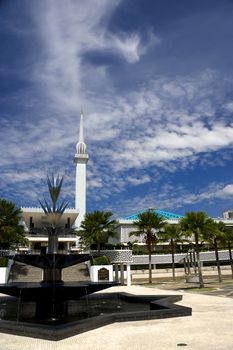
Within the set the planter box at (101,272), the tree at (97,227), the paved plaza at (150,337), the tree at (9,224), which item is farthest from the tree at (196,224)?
the paved plaza at (150,337)

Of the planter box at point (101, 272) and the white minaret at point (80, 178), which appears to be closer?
the planter box at point (101, 272)

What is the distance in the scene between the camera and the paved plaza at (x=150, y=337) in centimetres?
943

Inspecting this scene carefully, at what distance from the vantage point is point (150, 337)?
415 inches

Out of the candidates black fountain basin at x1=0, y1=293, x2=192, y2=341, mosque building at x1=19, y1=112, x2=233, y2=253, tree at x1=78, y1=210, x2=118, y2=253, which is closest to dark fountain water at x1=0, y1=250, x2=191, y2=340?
black fountain basin at x1=0, y1=293, x2=192, y2=341

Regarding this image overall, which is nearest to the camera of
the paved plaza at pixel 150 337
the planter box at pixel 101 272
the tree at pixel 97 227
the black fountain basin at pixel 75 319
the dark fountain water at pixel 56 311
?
the paved plaza at pixel 150 337

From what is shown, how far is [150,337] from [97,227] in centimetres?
3567

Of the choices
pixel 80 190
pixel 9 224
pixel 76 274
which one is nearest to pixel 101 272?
pixel 76 274

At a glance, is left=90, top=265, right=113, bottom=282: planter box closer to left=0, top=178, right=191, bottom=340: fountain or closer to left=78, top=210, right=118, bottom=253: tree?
left=78, top=210, right=118, bottom=253: tree

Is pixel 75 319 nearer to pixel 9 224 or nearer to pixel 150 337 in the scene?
pixel 150 337

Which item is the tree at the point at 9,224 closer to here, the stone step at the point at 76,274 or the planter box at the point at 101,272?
the stone step at the point at 76,274

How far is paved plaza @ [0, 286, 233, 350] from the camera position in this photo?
9.43m

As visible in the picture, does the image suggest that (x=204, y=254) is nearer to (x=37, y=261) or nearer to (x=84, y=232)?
(x=84, y=232)

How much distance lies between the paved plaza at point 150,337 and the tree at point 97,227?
32.2 m

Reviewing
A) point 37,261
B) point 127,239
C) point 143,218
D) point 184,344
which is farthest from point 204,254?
point 184,344
